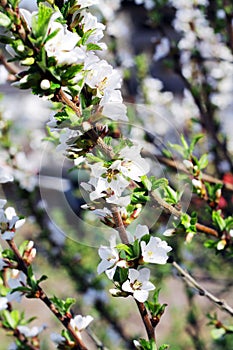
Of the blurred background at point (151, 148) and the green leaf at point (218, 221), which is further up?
the green leaf at point (218, 221)

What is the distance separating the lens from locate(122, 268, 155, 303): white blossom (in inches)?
40.5

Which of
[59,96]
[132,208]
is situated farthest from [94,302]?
[59,96]

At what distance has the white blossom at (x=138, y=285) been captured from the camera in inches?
40.5

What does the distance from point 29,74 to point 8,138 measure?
1.64 meters

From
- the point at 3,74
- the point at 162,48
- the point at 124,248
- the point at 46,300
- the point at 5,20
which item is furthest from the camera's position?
the point at 162,48

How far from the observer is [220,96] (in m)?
3.51

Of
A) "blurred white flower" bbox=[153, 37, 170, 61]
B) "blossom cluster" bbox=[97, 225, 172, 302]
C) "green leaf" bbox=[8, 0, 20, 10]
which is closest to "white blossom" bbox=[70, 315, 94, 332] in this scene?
"blossom cluster" bbox=[97, 225, 172, 302]

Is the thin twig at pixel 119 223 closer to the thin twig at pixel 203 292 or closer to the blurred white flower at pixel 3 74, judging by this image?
the thin twig at pixel 203 292

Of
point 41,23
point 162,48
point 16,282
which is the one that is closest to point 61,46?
point 41,23

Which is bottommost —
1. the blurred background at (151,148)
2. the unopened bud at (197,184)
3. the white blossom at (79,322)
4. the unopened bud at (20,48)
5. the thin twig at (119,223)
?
the blurred background at (151,148)

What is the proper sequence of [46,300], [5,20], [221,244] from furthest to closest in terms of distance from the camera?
[221,244] < [46,300] < [5,20]

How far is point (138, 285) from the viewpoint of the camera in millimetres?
1057

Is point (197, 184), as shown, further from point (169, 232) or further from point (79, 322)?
point (79, 322)

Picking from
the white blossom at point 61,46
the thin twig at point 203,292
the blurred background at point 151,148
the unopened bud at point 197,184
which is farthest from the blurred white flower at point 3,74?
the white blossom at point 61,46
